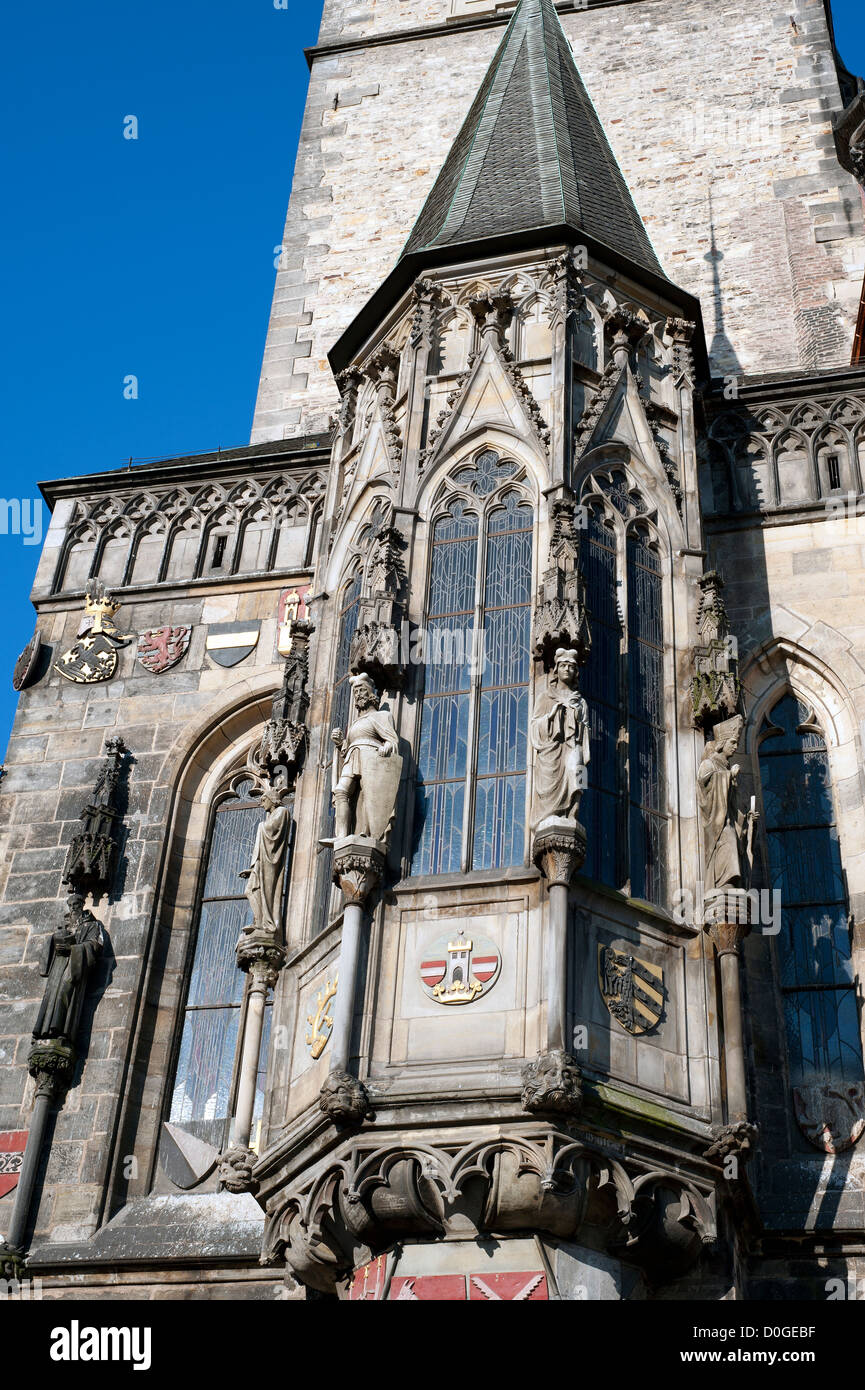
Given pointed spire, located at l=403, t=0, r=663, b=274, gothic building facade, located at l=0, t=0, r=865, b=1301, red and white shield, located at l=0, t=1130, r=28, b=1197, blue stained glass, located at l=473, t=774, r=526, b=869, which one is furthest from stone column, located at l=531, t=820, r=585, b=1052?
pointed spire, located at l=403, t=0, r=663, b=274

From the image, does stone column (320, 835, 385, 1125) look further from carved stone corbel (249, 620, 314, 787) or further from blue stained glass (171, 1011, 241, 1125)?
blue stained glass (171, 1011, 241, 1125)

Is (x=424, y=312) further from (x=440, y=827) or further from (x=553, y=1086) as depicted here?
(x=553, y=1086)

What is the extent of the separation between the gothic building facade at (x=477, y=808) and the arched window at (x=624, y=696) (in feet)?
0.11

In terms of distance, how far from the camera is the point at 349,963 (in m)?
10.9

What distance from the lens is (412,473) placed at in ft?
45.1

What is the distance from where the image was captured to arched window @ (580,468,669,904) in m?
11.7

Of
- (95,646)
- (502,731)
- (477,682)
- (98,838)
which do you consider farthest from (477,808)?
(95,646)

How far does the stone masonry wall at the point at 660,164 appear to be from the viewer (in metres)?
20.1

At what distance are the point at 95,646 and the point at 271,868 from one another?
14.8 feet

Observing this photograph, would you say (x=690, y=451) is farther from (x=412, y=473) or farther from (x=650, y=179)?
(x=650, y=179)

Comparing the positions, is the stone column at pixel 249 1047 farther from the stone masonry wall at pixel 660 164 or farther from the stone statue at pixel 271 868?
the stone masonry wall at pixel 660 164

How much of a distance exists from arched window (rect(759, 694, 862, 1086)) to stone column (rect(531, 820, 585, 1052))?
3091 mm

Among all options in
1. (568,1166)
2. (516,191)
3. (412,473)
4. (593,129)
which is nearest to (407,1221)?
(568,1166)

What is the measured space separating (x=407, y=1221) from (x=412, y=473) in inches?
226
